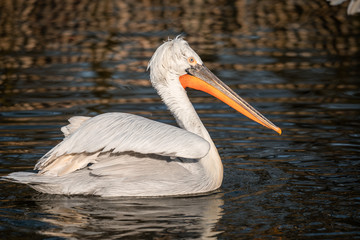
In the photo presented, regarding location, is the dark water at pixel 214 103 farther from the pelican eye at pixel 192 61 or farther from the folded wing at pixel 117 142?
the pelican eye at pixel 192 61

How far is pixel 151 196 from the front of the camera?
528cm

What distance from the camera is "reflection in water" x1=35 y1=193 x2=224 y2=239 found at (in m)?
4.49

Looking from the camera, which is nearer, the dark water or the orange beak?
the dark water

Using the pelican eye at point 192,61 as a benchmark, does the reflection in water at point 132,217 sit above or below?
below

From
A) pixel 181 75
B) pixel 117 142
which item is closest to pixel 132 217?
pixel 117 142

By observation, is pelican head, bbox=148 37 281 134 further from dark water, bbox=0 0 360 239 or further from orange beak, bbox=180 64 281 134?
dark water, bbox=0 0 360 239

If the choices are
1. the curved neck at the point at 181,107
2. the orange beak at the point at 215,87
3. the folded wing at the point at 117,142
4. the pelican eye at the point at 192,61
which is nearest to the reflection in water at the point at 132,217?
the folded wing at the point at 117,142

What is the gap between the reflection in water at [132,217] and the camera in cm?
449

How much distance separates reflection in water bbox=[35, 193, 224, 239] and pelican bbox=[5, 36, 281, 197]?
0.09 meters

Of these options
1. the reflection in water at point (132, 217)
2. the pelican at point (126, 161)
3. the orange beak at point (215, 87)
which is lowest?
the reflection in water at point (132, 217)

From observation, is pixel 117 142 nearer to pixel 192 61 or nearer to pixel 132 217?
pixel 132 217

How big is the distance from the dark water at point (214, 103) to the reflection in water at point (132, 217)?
12mm

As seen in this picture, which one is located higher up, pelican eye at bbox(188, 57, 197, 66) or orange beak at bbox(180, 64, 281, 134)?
pelican eye at bbox(188, 57, 197, 66)

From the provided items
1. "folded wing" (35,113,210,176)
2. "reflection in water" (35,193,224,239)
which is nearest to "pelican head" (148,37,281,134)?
"folded wing" (35,113,210,176)
